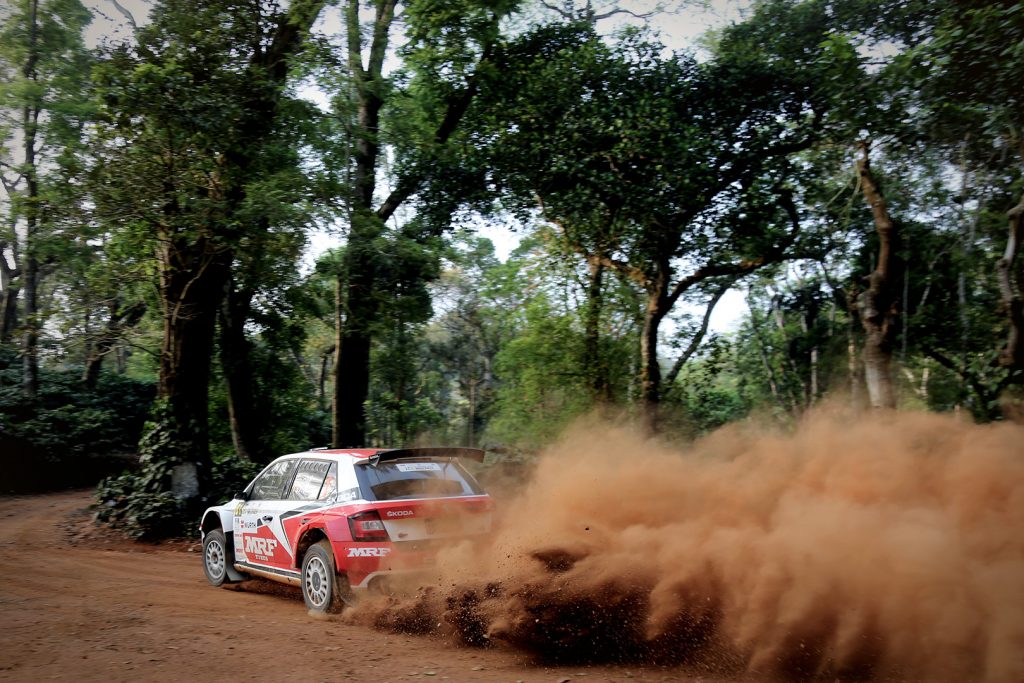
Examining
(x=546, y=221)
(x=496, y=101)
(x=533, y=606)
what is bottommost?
(x=533, y=606)

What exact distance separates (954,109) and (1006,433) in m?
8.80

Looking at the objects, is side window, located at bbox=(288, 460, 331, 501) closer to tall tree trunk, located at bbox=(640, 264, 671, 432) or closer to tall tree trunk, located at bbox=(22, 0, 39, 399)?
tall tree trunk, located at bbox=(640, 264, 671, 432)

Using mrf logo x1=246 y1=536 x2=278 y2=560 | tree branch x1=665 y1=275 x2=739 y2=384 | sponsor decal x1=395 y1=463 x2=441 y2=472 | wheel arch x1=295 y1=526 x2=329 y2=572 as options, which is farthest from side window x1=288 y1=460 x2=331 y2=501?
tree branch x1=665 y1=275 x2=739 y2=384

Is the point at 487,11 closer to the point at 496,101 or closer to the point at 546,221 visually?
the point at 496,101

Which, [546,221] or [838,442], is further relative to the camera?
[546,221]

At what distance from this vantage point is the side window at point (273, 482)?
328 inches

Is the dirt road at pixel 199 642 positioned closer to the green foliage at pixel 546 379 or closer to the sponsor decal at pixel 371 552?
the sponsor decal at pixel 371 552

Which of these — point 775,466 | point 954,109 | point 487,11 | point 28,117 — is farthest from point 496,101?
point 28,117

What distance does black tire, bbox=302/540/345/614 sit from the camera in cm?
704

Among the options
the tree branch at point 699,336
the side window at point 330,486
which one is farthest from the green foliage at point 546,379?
the side window at point 330,486

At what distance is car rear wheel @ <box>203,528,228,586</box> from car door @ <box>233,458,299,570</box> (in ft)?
0.88

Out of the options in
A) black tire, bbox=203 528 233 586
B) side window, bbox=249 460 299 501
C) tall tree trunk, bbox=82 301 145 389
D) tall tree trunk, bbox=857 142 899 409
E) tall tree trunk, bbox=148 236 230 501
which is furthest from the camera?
tall tree trunk, bbox=82 301 145 389

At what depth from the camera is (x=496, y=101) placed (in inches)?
728

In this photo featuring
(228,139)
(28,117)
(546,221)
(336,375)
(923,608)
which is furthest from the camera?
(28,117)
